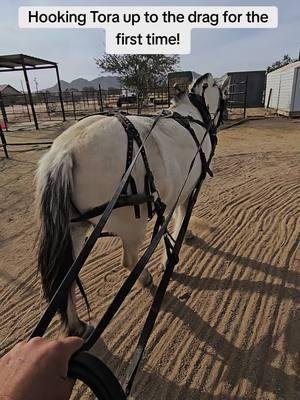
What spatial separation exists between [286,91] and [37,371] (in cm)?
1744

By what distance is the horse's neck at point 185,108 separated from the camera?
3.08 meters

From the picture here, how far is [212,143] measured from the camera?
327 cm

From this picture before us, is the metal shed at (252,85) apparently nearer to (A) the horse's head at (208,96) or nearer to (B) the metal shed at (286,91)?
(B) the metal shed at (286,91)

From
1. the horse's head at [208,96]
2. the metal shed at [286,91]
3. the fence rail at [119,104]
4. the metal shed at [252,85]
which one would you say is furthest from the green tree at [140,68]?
the horse's head at [208,96]

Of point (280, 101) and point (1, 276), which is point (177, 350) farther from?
point (280, 101)

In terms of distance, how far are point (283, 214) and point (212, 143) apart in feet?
5.78

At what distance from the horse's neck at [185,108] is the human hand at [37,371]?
2.79m

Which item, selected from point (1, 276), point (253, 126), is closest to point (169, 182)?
point (1, 276)

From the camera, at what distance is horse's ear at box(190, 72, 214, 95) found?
3.40m

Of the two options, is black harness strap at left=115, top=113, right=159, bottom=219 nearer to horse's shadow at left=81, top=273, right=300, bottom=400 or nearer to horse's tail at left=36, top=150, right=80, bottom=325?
horse's tail at left=36, top=150, right=80, bottom=325

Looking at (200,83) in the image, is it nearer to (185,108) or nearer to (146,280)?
(185,108)

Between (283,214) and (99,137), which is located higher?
(99,137)

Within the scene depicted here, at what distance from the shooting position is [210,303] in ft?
8.33

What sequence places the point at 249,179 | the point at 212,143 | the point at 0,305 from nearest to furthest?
the point at 0,305 < the point at 212,143 < the point at 249,179
